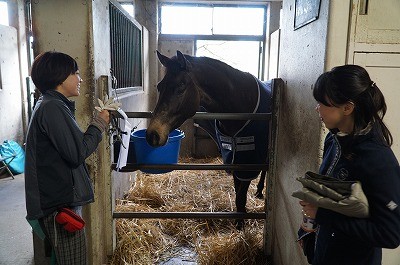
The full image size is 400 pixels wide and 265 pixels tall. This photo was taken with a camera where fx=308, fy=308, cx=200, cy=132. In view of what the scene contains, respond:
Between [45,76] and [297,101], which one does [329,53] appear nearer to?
[297,101]

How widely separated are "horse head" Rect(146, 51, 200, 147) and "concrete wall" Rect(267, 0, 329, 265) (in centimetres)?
57

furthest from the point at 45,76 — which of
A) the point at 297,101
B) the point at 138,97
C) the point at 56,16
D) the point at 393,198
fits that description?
the point at 138,97

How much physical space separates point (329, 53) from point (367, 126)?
1.39 feet

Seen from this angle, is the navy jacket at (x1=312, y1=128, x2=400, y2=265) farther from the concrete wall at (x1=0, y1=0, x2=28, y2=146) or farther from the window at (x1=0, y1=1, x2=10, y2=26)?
the window at (x1=0, y1=1, x2=10, y2=26)

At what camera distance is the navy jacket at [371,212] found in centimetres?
79

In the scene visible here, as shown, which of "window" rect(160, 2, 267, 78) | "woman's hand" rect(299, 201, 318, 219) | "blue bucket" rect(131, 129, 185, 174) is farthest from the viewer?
"window" rect(160, 2, 267, 78)

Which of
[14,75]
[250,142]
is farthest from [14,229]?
[14,75]

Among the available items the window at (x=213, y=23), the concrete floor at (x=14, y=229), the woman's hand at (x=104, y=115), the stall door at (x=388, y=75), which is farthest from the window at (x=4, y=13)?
the stall door at (x=388, y=75)

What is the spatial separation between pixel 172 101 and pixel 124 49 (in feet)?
5.35

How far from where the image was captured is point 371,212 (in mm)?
812

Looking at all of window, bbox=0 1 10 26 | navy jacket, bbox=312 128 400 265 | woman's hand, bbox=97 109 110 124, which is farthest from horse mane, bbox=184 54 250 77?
window, bbox=0 1 10 26

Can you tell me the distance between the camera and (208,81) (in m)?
2.04

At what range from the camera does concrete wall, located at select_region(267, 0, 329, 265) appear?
130 cm

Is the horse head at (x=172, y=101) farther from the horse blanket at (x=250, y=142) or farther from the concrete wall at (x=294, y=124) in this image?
the concrete wall at (x=294, y=124)
